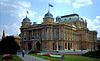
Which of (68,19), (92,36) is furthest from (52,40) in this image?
(92,36)

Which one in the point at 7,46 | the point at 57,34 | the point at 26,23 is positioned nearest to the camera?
the point at 7,46

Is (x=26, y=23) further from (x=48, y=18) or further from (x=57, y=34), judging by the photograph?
(x=57, y=34)

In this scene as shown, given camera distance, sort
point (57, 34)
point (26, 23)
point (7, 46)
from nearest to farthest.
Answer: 1. point (7, 46)
2. point (57, 34)
3. point (26, 23)

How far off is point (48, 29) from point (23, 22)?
16738 mm

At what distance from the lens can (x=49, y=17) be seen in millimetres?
86812

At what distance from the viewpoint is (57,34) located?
85.2 meters

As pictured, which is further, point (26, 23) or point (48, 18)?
point (26, 23)

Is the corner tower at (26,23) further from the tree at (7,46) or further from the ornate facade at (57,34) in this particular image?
the tree at (7,46)

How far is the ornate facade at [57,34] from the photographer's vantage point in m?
84.6

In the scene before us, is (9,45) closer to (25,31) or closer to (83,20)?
(25,31)

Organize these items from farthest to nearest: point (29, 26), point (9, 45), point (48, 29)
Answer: point (29, 26), point (48, 29), point (9, 45)

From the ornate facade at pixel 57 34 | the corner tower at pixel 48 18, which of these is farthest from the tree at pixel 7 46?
the corner tower at pixel 48 18

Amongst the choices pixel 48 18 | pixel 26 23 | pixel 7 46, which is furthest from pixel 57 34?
pixel 7 46

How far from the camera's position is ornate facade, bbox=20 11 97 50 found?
8462 cm
